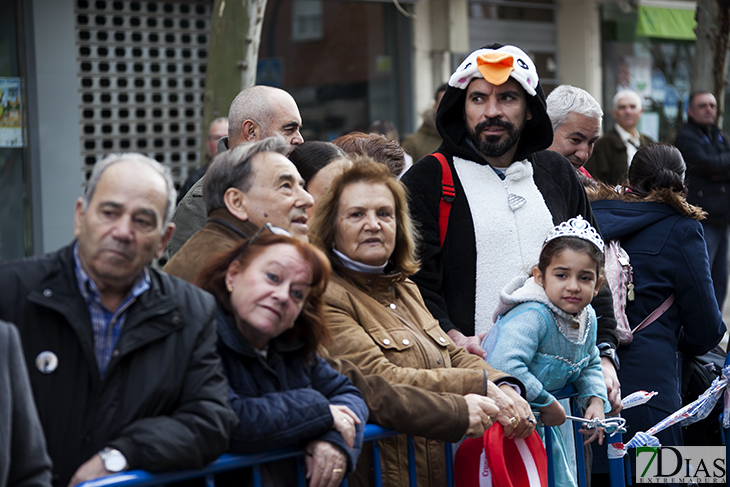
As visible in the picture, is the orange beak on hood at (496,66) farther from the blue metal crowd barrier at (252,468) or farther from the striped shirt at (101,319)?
the striped shirt at (101,319)

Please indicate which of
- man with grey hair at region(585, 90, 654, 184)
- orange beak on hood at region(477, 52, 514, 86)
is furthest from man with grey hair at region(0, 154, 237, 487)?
man with grey hair at region(585, 90, 654, 184)

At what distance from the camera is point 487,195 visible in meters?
3.88

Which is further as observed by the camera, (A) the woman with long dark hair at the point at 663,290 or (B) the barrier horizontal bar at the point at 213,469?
(A) the woman with long dark hair at the point at 663,290

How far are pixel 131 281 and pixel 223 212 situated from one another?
2.41ft

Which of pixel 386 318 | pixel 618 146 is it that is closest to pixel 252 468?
pixel 386 318

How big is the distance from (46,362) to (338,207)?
1.26m

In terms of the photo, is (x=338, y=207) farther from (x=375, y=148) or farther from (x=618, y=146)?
(x=618, y=146)

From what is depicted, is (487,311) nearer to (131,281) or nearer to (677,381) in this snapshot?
(677,381)

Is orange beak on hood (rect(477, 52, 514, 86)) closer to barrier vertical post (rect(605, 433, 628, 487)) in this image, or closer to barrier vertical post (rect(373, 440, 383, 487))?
barrier vertical post (rect(605, 433, 628, 487))

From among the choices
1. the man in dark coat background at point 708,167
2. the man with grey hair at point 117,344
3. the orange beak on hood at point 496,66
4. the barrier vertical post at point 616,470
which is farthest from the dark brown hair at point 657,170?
the man in dark coat background at point 708,167

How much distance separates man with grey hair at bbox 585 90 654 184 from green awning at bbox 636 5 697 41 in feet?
19.1

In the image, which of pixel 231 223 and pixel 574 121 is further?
pixel 574 121

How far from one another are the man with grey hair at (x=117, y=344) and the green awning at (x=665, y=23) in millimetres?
12900

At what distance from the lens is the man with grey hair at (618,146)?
8297mm
